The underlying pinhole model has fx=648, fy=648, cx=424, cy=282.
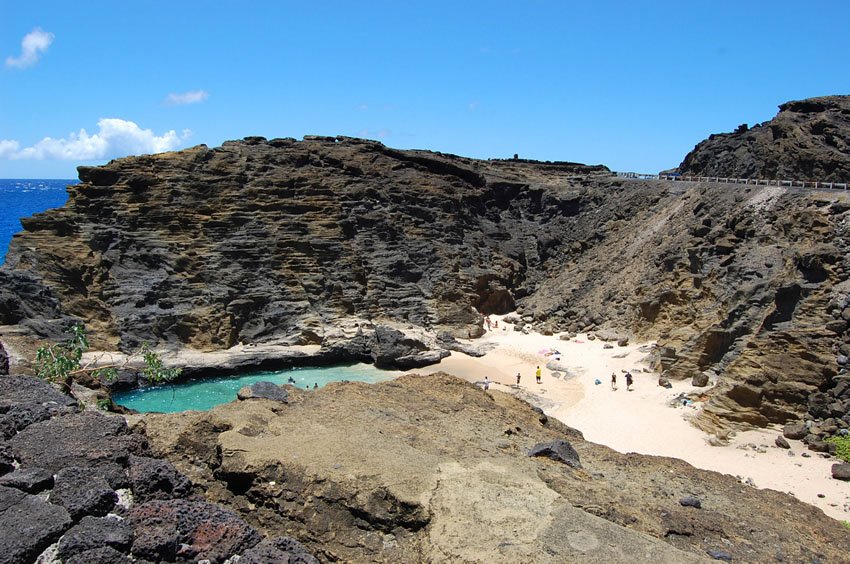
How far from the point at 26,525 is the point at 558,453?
8456 millimetres

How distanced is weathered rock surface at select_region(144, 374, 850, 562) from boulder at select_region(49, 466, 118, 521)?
1820 mm

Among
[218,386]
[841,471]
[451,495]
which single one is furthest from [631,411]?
[218,386]

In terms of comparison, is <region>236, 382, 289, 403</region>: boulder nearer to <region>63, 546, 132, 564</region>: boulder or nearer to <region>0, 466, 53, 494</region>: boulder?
<region>0, 466, 53, 494</region>: boulder

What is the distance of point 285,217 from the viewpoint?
41656 millimetres

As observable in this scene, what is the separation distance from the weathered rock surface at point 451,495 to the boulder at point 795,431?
11.8 metres

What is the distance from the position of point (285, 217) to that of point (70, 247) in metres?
12.4

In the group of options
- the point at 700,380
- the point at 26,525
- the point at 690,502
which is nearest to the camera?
the point at 26,525

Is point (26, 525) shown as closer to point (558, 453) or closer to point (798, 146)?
point (558, 453)

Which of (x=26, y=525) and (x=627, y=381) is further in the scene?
(x=627, y=381)

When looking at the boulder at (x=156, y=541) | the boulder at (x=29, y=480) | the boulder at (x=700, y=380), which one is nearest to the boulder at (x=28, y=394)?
the boulder at (x=29, y=480)

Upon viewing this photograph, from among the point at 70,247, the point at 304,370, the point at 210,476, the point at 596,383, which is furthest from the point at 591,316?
the point at 210,476

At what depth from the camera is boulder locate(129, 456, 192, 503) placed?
8164mm

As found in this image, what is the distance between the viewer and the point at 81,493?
761 centimetres

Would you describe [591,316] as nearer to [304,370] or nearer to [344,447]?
[304,370]
